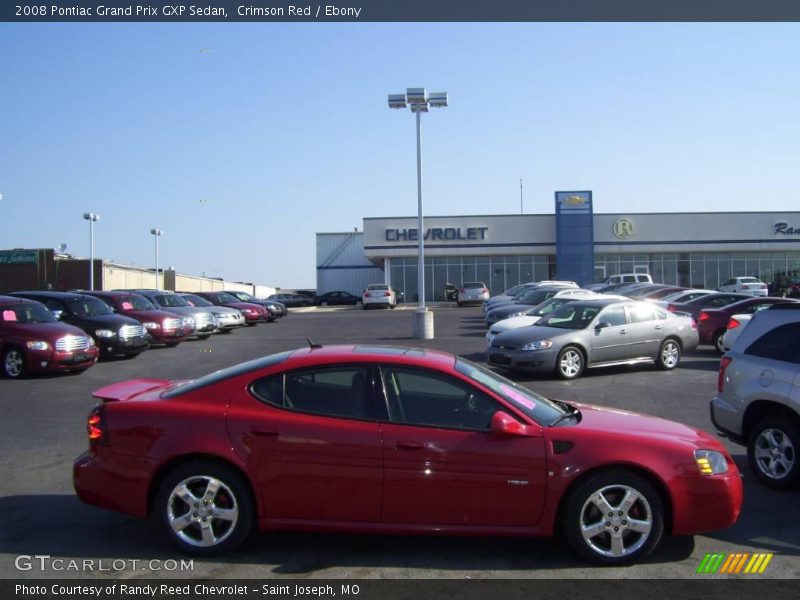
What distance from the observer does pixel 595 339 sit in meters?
13.5

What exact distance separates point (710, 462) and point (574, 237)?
4868 centimetres

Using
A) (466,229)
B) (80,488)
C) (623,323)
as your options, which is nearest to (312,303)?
(466,229)

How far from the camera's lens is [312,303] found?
184 ft

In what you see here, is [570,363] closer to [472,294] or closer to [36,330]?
[36,330]

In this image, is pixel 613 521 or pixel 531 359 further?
pixel 531 359

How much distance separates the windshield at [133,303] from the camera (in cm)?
1967

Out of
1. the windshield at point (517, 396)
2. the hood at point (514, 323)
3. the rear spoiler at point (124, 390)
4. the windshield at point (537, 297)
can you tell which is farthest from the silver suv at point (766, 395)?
the windshield at point (537, 297)

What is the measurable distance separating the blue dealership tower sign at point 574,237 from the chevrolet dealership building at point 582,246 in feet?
0.24

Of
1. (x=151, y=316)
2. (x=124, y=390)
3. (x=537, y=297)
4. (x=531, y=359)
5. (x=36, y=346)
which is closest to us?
(x=124, y=390)

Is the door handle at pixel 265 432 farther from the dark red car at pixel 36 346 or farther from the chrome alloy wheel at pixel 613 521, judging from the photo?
the dark red car at pixel 36 346

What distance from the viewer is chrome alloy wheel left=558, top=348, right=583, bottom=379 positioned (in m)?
13.2

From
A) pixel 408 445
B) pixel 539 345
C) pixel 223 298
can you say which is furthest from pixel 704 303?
pixel 223 298
